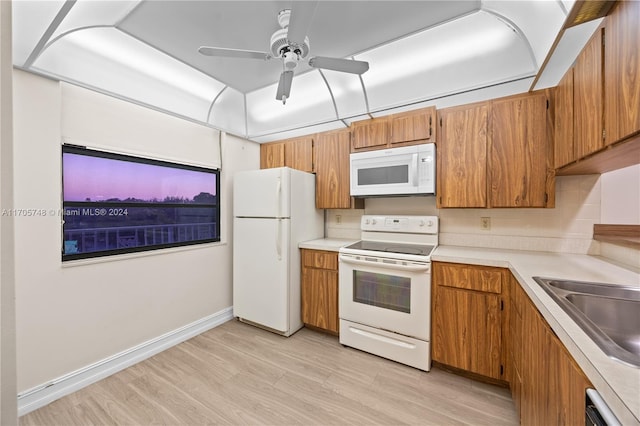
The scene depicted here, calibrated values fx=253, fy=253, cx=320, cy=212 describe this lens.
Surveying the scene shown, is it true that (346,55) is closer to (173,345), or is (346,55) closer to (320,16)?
(320,16)

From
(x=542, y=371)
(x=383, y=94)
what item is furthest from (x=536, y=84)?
(x=542, y=371)

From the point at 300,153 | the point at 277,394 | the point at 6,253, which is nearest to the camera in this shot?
the point at 6,253

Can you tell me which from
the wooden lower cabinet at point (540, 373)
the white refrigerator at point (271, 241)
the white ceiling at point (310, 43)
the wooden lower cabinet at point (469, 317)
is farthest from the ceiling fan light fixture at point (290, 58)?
the wooden lower cabinet at point (540, 373)

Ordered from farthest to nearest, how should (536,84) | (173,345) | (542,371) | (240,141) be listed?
(240,141)
(173,345)
(536,84)
(542,371)

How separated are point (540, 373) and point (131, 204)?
10.1 feet

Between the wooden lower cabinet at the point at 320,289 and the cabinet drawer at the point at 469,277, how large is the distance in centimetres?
98

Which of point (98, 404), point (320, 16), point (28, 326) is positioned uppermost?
point (320, 16)

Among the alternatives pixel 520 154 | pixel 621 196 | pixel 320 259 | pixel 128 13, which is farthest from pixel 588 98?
pixel 128 13

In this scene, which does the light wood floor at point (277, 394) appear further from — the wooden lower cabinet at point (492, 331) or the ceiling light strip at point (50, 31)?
the ceiling light strip at point (50, 31)

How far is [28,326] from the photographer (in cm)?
172

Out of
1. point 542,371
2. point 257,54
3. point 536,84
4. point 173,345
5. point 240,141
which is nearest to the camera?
point 542,371

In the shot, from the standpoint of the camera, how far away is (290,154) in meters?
3.23

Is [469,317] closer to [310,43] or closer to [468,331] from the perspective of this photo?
[468,331]

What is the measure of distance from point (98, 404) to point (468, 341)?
271cm
